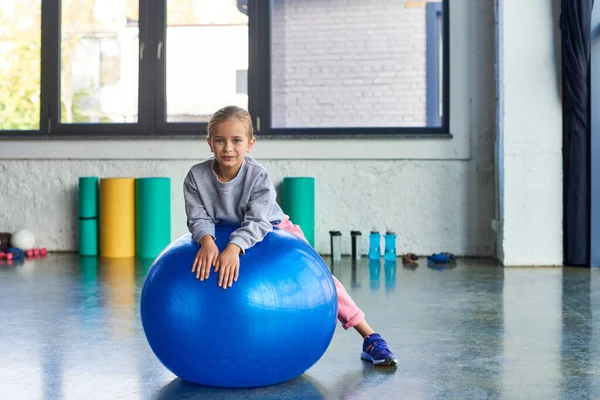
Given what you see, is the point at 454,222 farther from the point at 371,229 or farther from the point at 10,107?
the point at 10,107

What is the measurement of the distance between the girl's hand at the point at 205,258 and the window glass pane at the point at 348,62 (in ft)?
19.6

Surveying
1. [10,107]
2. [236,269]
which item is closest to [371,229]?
[10,107]

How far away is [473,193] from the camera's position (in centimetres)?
642

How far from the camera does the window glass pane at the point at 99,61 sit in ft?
22.3

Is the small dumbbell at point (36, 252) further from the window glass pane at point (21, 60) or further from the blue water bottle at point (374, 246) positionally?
the blue water bottle at point (374, 246)

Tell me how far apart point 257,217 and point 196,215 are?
23 cm

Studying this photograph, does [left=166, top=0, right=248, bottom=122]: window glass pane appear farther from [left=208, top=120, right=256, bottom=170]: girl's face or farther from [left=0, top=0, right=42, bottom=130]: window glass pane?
[left=208, top=120, right=256, bottom=170]: girl's face

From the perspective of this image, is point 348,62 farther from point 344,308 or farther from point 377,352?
point 377,352

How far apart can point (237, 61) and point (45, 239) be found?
2408mm

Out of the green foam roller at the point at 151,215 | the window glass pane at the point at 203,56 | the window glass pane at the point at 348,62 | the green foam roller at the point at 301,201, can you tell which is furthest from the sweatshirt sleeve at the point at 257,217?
the window glass pane at the point at 348,62

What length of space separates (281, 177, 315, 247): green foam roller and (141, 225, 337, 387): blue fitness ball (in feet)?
12.3

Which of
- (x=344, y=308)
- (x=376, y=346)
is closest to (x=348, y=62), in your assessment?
(x=344, y=308)

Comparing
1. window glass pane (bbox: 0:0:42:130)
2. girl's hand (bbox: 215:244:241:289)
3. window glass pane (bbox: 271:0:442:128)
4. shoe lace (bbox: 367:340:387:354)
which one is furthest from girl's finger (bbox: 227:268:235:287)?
window glass pane (bbox: 271:0:442:128)

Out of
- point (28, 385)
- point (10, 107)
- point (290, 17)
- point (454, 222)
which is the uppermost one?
point (290, 17)
